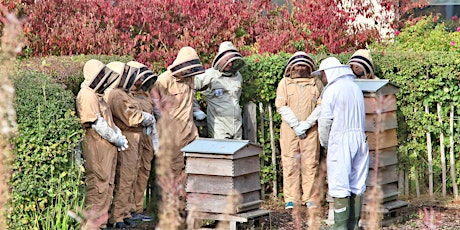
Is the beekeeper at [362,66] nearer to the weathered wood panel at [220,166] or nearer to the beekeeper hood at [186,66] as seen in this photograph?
the beekeeper hood at [186,66]

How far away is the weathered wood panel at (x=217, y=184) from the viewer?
8828 millimetres

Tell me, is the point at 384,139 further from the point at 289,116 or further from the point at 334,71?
the point at 334,71

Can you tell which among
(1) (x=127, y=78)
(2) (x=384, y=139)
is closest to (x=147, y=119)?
(1) (x=127, y=78)

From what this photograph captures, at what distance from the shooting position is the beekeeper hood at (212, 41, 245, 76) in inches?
404

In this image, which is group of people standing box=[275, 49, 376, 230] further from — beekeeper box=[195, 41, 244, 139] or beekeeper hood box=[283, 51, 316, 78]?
beekeeper box=[195, 41, 244, 139]

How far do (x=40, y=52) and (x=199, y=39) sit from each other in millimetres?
2361

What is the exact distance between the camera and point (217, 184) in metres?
8.89

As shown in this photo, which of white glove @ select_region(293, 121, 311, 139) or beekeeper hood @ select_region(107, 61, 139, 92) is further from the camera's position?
white glove @ select_region(293, 121, 311, 139)

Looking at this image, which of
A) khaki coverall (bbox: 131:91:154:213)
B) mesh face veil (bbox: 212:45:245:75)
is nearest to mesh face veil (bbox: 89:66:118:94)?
khaki coverall (bbox: 131:91:154:213)

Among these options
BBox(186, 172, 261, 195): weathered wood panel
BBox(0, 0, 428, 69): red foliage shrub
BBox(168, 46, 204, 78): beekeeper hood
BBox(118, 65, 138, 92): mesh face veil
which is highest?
BBox(0, 0, 428, 69): red foliage shrub

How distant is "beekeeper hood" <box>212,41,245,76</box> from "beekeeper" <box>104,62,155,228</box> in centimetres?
121

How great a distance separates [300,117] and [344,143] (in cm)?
211

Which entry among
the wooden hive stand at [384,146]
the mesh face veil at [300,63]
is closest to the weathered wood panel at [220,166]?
the wooden hive stand at [384,146]

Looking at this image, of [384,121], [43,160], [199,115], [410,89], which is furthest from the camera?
[410,89]
